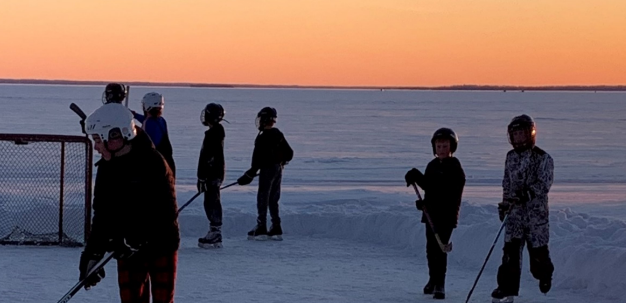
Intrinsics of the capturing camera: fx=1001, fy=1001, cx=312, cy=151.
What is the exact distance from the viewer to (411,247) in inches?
374

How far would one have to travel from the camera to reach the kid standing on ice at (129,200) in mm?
4312

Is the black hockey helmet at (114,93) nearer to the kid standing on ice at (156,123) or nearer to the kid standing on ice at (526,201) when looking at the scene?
the kid standing on ice at (156,123)

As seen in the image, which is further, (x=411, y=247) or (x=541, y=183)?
(x=411, y=247)

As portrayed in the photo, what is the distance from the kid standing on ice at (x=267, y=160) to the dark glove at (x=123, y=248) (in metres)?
5.18


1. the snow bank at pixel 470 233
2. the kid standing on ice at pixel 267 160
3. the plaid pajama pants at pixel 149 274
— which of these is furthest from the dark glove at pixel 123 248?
the kid standing on ice at pixel 267 160

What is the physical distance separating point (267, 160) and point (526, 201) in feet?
12.2

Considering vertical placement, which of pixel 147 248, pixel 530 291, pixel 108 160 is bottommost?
pixel 530 291

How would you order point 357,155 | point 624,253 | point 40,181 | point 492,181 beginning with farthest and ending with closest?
point 357,155
point 492,181
point 40,181
point 624,253

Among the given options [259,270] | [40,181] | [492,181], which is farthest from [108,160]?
[492,181]

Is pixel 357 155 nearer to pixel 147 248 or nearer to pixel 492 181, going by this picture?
pixel 492 181

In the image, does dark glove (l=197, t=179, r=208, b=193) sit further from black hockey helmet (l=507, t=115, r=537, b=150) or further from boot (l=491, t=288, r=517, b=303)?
black hockey helmet (l=507, t=115, r=537, b=150)

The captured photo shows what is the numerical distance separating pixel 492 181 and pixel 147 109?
10.5 m

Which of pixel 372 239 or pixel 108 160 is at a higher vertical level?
pixel 108 160

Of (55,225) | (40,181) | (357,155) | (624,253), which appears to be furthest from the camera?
(357,155)
